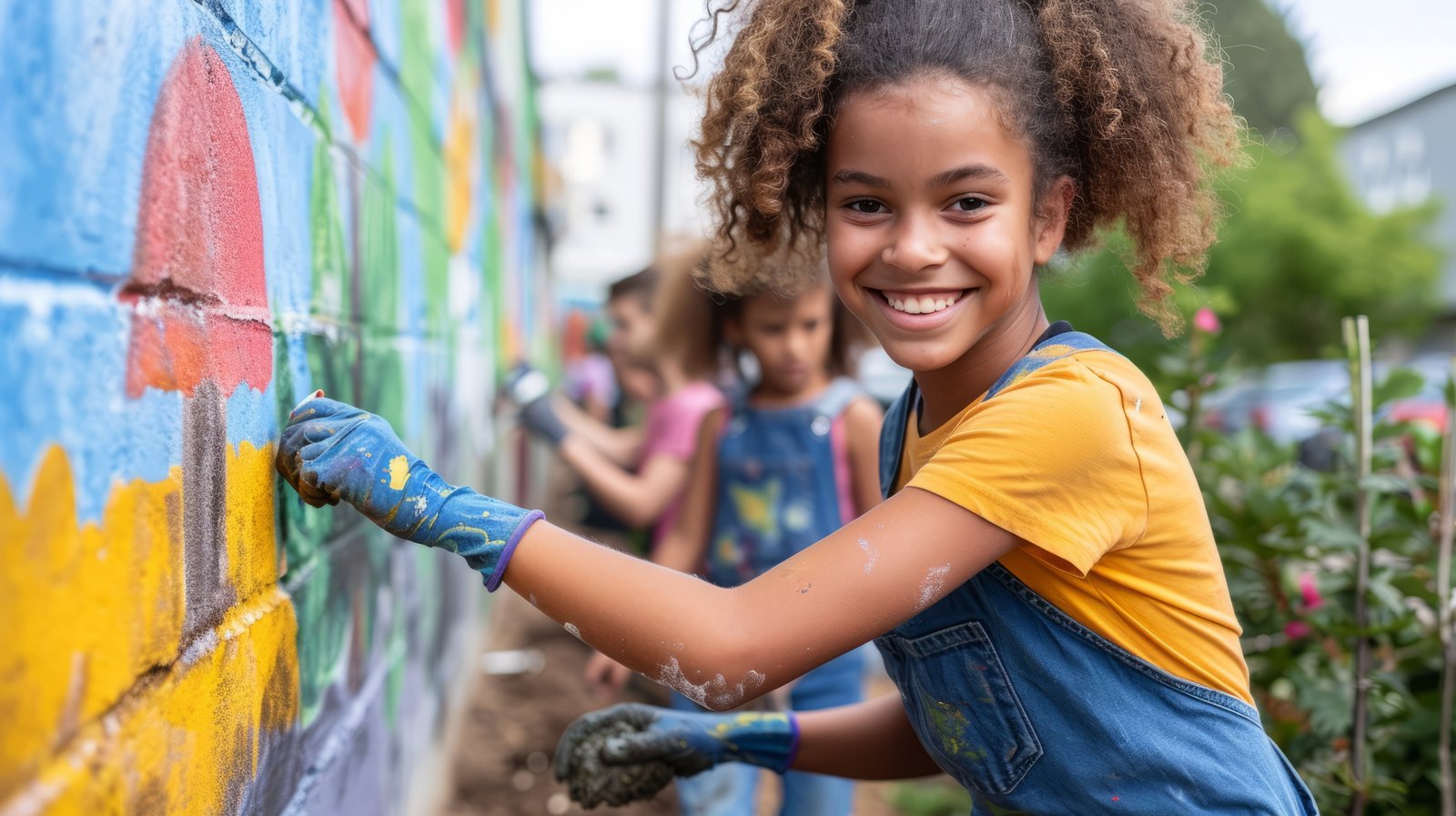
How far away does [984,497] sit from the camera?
1.45 m

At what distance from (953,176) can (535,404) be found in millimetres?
2980

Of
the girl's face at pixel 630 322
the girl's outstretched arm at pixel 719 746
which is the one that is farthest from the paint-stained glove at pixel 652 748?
the girl's face at pixel 630 322

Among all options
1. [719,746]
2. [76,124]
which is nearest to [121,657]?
[76,124]

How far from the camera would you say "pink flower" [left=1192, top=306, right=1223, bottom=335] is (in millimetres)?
2979

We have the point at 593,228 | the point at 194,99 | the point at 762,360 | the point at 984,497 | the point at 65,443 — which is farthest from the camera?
the point at 593,228

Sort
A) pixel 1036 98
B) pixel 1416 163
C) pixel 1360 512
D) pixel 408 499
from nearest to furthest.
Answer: pixel 408 499, pixel 1036 98, pixel 1360 512, pixel 1416 163

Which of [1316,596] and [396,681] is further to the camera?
[396,681]

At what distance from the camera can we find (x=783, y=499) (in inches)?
130

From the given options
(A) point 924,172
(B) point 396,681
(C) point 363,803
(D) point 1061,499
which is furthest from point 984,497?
(B) point 396,681

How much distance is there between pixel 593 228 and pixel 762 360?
37872mm

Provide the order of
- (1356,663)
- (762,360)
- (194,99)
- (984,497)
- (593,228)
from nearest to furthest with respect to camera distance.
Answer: (194,99), (984,497), (1356,663), (762,360), (593,228)

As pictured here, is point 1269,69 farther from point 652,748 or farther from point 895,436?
point 652,748

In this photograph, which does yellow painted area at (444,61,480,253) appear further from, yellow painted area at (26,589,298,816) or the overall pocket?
the overall pocket

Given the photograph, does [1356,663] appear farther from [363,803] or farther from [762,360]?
[363,803]
